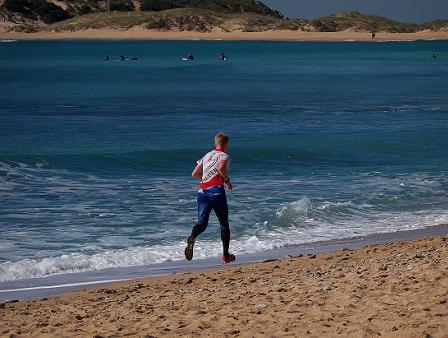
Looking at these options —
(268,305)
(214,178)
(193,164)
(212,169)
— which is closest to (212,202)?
(214,178)

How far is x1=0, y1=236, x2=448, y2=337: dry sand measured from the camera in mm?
7945

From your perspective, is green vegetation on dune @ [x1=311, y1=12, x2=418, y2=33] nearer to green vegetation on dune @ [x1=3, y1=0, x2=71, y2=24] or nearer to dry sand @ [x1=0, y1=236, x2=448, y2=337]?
green vegetation on dune @ [x1=3, y1=0, x2=71, y2=24]

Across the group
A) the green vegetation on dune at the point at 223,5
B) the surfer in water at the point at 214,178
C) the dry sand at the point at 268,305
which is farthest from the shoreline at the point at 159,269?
the green vegetation on dune at the point at 223,5

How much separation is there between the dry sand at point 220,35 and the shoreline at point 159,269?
121m

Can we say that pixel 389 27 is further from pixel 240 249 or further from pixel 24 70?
pixel 240 249

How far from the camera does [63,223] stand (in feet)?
50.0

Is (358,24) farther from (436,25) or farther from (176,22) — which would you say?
(176,22)

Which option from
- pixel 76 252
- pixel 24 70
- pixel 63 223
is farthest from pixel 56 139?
pixel 24 70

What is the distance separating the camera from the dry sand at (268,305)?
7.95 m

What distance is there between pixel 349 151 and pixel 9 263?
14830 millimetres

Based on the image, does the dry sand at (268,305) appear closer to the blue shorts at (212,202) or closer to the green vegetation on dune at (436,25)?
the blue shorts at (212,202)

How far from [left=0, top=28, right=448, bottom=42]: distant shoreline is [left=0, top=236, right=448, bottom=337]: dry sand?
124762 mm

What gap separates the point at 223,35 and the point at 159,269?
12578cm

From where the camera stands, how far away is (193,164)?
23.2 meters
